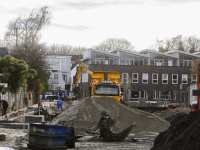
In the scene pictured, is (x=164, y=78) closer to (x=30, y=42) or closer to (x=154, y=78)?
(x=154, y=78)

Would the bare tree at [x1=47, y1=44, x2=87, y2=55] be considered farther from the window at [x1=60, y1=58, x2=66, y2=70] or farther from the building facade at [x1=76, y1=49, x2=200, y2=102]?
the building facade at [x1=76, y1=49, x2=200, y2=102]

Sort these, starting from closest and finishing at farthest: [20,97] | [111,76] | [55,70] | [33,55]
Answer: [111,76] → [20,97] → [33,55] → [55,70]

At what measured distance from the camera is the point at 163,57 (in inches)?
2832

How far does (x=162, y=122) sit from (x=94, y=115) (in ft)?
12.9

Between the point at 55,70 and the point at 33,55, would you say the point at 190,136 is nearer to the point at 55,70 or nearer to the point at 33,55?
the point at 33,55

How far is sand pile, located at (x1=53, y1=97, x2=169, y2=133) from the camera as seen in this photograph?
22.9 meters

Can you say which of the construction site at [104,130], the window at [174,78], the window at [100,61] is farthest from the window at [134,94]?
the construction site at [104,130]

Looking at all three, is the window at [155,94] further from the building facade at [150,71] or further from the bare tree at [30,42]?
the bare tree at [30,42]

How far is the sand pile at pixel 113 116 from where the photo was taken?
2286 centimetres

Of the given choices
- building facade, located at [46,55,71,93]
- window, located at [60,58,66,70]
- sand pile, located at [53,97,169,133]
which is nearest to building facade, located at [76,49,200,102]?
building facade, located at [46,55,71,93]

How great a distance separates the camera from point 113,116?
24.3 meters

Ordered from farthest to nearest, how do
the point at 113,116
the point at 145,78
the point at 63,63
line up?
the point at 63,63 → the point at 145,78 → the point at 113,116

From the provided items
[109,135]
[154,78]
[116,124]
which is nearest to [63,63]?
[154,78]

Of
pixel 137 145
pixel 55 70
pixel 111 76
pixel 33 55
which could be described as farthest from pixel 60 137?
pixel 55 70
